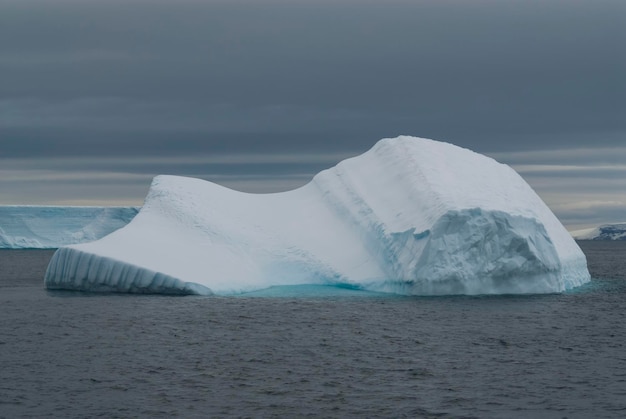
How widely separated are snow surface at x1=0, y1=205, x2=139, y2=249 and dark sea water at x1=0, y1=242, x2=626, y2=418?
136 ft

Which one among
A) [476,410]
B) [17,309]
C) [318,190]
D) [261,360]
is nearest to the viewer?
[476,410]

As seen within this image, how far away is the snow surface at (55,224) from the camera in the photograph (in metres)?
71.8

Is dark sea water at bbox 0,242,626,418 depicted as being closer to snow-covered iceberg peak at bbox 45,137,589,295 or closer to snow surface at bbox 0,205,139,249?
snow-covered iceberg peak at bbox 45,137,589,295

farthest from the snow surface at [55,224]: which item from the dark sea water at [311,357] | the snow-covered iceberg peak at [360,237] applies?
the dark sea water at [311,357]

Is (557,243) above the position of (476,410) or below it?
above

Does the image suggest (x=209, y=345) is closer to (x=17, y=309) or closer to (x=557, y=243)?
(x=17, y=309)

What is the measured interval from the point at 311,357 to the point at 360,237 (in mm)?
13674

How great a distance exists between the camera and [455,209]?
2989 cm

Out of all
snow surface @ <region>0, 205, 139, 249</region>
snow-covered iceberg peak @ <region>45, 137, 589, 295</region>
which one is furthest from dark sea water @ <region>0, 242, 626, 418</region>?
snow surface @ <region>0, 205, 139, 249</region>

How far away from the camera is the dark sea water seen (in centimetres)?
1566

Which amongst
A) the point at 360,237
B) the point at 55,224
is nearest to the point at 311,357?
the point at 360,237

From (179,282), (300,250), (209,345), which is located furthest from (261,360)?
(300,250)

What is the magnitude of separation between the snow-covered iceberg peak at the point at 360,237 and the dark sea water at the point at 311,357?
0.94 meters

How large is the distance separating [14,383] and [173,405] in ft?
11.8
